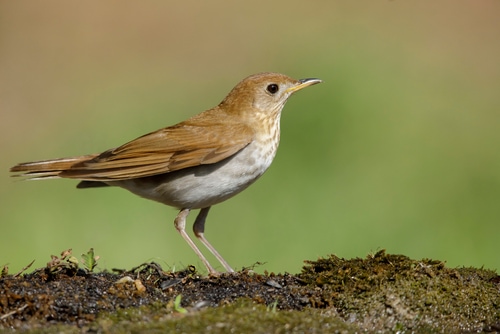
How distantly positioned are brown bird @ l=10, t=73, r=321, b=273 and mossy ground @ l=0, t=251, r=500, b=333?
1159mm

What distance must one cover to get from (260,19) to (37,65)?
5244 mm

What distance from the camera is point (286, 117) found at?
12.4 meters

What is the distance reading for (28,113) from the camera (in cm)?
1549

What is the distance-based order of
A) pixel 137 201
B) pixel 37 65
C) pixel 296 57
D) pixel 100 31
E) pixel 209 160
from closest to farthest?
pixel 209 160, pixel 137 201, pixel 296 57, pixel 37 65, pixel 100 31

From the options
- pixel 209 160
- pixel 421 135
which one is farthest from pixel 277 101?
pixel 421 135

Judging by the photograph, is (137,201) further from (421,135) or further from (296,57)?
(296,57)

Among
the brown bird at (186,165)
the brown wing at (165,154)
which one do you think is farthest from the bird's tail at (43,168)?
the brown wing at (165,154)

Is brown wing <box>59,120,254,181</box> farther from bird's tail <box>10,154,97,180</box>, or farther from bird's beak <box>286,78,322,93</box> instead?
bird's beak <box>286,78,322,93</box>

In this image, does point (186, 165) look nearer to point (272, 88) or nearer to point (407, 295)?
point (272, 88)

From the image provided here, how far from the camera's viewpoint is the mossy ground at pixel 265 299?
4.40 m

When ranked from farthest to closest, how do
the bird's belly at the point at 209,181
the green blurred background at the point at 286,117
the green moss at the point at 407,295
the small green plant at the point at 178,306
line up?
the green blurred background at the point at 286,117, the bird's belly at the point at 209,181, the green moss at the point at 407,295, the small green plant at the point at 178,306

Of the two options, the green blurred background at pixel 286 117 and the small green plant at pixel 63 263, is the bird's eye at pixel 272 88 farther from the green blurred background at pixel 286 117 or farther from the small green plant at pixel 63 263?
the small green plant at pixel 63 263

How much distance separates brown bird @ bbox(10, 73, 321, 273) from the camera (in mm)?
6805

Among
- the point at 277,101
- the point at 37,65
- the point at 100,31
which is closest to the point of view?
the point at 277,101
